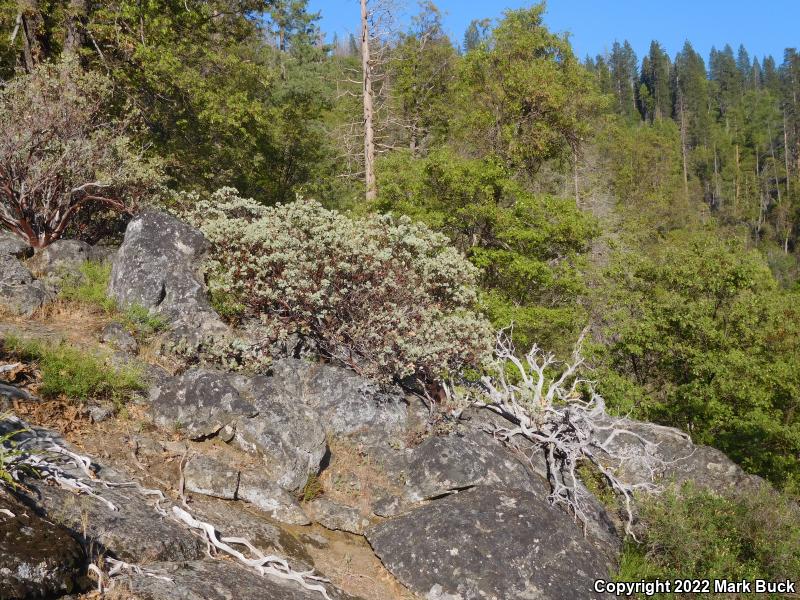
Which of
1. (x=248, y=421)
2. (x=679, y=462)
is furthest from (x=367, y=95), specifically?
(x=248, y=421)

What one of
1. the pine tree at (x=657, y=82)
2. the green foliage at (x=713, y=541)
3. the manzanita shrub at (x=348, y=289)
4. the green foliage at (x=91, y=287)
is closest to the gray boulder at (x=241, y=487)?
the manzanita shrub at (x=348, y=289)

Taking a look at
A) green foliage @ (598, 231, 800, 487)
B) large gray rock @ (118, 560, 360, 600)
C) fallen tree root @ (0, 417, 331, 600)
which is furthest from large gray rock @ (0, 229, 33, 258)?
green foliage @ (598, 231, 800, 487)

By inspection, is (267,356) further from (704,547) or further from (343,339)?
(704,547)

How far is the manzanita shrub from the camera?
9961mm

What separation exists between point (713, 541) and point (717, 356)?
7.81 metres

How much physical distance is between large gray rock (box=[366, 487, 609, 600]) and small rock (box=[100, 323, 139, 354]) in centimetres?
442

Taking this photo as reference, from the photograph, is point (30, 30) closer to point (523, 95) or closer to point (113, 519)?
point (113, 519)

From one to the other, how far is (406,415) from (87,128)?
28.1 ft

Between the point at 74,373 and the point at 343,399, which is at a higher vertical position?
the point at 74,373

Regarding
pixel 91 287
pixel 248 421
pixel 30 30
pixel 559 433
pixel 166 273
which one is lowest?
pixel 559 433

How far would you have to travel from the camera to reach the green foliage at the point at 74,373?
7609 mm

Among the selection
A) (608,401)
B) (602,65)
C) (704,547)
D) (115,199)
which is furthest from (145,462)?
(602,65)

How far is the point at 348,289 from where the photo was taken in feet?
34.6

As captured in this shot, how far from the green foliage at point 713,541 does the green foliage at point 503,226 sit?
689 centimetres
